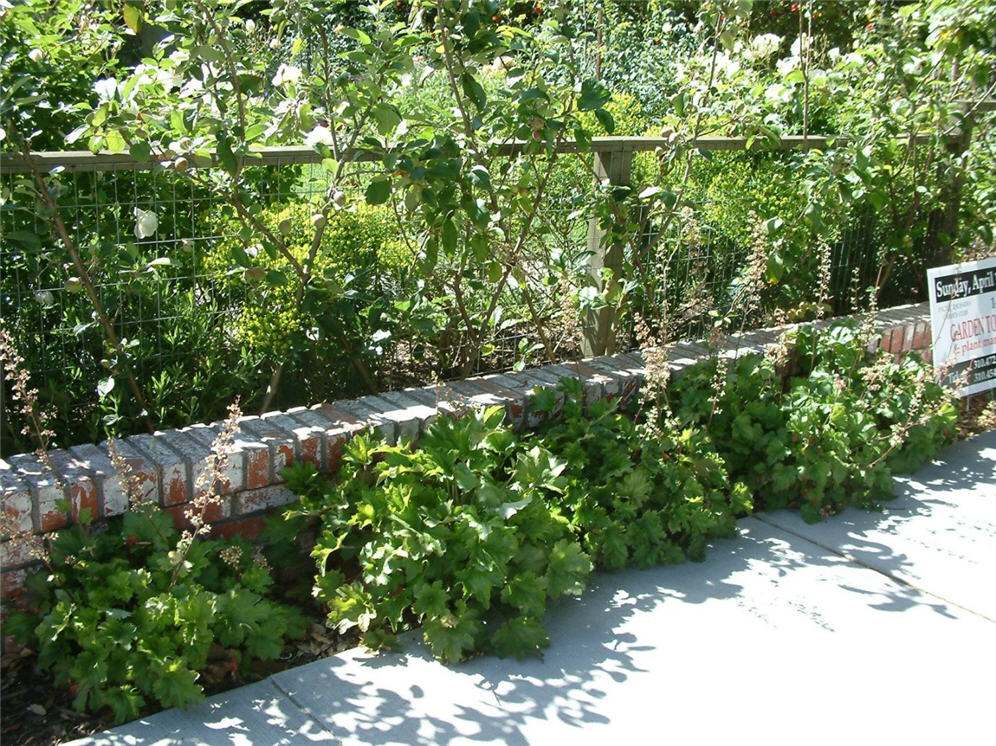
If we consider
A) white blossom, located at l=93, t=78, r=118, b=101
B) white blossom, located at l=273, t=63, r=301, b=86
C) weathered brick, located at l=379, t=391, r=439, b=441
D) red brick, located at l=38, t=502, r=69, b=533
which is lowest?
red brick, located at l=38, t=502, r=69, b=533

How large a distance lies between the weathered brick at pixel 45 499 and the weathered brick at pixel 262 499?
0.54 m

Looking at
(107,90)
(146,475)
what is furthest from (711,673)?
(107,90)

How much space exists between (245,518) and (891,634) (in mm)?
2125

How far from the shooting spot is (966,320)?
5.23 metres

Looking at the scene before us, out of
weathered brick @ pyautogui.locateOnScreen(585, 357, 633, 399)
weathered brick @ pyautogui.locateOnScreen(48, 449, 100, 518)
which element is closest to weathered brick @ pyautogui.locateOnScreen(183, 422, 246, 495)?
weathered brick @ pyautogui.locateOnScreen(48, 449, 100, 518)

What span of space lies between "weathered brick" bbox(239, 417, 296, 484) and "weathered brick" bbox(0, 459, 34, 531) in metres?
0.73

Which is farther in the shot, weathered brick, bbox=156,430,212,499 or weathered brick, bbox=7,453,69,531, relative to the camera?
weathered brick, bbox=156,430,212,499

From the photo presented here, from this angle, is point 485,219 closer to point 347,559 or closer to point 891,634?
point 347,559

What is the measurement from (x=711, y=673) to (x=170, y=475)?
1740 millimetres

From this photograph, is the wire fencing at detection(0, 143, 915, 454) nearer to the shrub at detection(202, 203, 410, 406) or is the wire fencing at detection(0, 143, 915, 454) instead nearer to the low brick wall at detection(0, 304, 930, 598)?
the shrub at detection(202, 203, 410, 406)

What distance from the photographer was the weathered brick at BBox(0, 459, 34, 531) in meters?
2.91

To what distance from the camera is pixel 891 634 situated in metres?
3.39

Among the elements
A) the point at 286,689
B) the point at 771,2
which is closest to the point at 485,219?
the point at 286,689

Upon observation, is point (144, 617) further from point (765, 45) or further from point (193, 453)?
point (765, 45)
